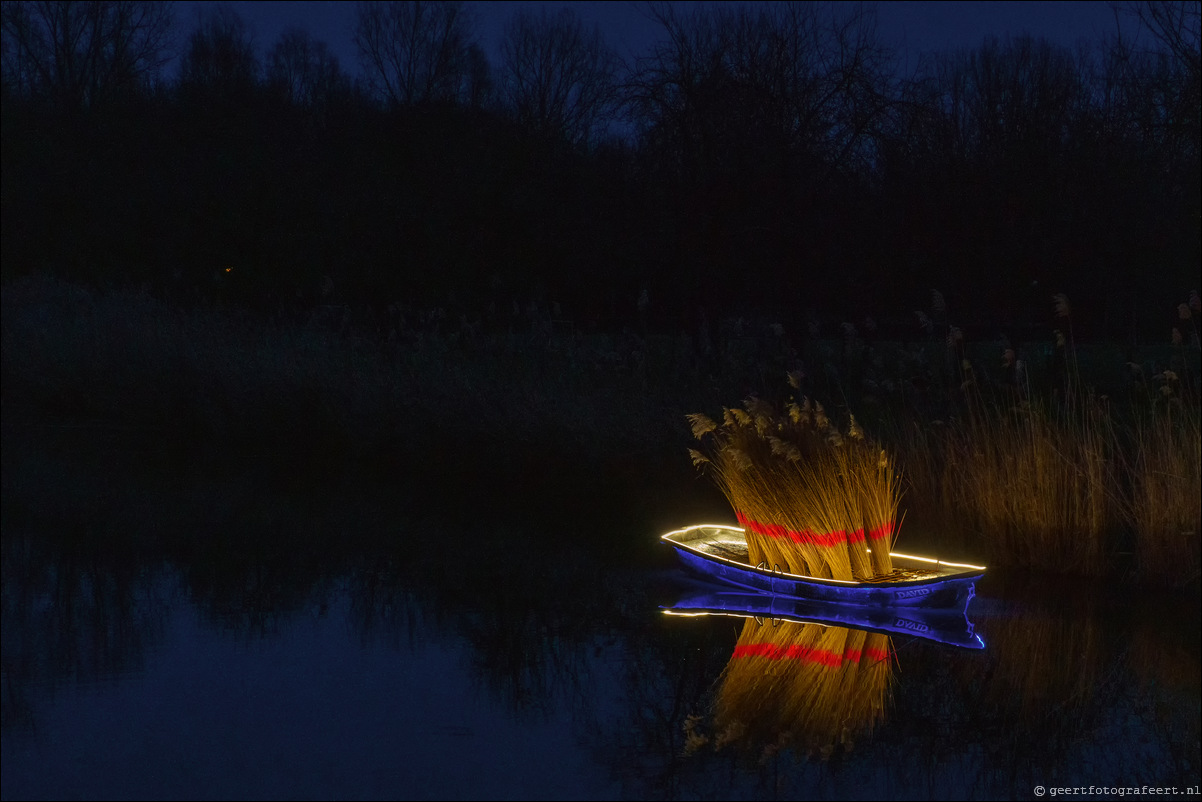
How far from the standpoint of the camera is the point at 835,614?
354 inches

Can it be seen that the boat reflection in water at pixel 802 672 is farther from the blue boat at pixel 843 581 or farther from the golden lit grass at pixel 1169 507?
the golden lit grass at pixel 1169 507

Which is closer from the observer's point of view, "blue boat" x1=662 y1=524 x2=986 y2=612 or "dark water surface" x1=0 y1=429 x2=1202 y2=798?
"dark water surface" x1=0 y1=429 x2=1202 y2=798

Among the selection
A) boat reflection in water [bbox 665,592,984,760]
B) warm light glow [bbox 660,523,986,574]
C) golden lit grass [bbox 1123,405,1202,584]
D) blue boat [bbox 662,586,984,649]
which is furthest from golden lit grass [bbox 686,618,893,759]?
golden lit grass [bbox 1123,405,1202,584]

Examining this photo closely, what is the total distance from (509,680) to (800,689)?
1.68m

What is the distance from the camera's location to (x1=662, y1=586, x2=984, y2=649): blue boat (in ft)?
27.7

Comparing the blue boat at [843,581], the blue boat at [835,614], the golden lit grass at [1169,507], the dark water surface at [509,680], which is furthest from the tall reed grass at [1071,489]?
the blue boat at [835,614]

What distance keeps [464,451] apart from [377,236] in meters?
12.1

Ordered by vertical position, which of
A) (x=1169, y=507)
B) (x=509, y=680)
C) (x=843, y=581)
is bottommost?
(x=509, y=680)

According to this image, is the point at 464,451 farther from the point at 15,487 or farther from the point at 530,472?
the point at 15,487

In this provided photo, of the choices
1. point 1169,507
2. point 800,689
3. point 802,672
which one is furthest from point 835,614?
point 1169,507

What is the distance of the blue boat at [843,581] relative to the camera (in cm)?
870

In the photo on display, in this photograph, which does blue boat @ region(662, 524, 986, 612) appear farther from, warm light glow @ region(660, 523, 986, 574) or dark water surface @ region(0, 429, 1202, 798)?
dark water surface @ region(0, 429, 1202, 798)

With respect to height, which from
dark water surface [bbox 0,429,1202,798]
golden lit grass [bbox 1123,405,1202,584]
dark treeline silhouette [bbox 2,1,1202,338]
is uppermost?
dark treeline silhouette [bbox 2,1,1202,338]

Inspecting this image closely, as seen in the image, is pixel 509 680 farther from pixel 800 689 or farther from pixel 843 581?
pixel 843 581
